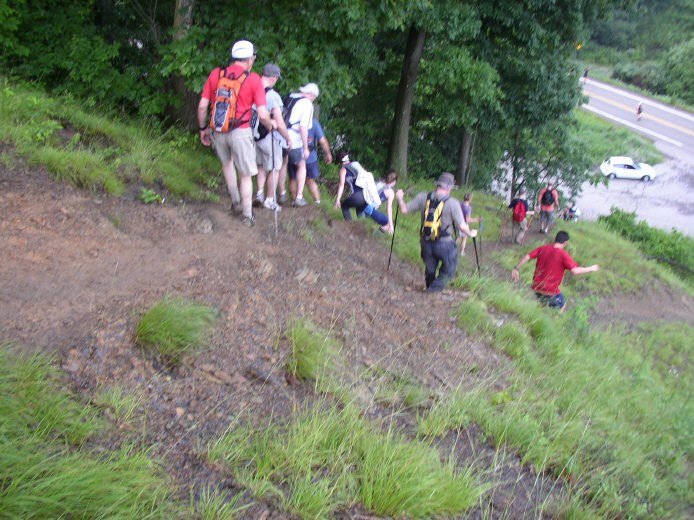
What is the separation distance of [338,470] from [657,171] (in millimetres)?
40038

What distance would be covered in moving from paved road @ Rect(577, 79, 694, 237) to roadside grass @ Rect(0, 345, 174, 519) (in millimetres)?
27452

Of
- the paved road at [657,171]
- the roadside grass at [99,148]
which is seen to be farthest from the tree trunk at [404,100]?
the paved road at [657,171]

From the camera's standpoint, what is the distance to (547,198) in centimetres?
1407

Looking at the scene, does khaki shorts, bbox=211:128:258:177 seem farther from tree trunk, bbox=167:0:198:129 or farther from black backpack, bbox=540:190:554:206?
black backpack, bbox=540:190:554:206

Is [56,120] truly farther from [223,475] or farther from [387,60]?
[387,60]

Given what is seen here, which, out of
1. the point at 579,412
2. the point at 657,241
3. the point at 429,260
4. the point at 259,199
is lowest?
the point at 657,241

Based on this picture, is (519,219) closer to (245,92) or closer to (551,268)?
(551,268)

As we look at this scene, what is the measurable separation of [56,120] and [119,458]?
19.6 ft

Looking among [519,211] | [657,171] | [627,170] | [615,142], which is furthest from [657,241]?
[615,142]

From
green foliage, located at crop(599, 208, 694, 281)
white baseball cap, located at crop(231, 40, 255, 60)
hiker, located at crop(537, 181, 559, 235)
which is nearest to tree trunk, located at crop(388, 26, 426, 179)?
hiker, located at crop(537, 181, 559, 235)

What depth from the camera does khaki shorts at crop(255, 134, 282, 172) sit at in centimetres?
756

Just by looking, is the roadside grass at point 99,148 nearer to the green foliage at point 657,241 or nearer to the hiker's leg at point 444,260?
the hiker's leg at point 444,260

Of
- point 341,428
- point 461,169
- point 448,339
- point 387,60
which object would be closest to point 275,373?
point 341,428

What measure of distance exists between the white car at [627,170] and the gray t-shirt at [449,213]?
32.1 m
